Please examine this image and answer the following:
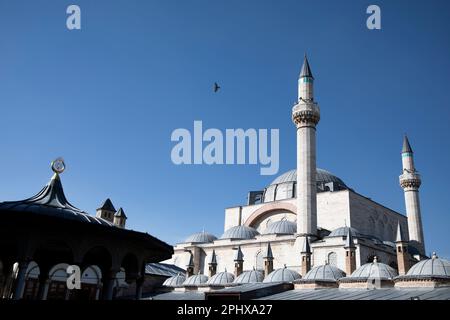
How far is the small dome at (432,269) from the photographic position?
18.0 metres

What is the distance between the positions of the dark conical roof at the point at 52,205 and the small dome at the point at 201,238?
26.5 metres

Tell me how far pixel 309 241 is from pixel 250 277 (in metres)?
4.80

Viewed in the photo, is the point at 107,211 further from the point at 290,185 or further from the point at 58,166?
the point at 58,166

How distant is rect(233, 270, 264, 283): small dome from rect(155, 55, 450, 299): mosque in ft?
0.21

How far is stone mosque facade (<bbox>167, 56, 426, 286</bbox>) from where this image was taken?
2608cm

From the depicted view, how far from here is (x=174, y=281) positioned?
2942 cm

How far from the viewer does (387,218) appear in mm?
36031

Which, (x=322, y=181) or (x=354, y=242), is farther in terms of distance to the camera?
(x=322, y=181)

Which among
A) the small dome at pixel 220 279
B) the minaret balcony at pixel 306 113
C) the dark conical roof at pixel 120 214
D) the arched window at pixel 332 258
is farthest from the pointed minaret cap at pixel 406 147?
the dark conical roof at pixel 120 214

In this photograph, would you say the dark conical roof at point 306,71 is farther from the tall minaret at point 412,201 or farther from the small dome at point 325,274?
the small dome at point 325,274
